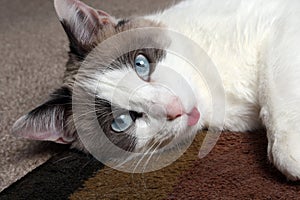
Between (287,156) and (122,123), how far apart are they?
44cm

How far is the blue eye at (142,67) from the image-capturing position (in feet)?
4.05

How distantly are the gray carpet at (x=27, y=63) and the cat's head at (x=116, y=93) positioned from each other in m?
0.10

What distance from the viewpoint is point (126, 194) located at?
3.53 feet

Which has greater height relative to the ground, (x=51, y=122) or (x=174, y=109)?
(x=174, y=109)

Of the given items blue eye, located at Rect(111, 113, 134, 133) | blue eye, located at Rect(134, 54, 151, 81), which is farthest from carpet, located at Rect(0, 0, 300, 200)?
blue eye, located at Rect(134, 54, 151, 81)

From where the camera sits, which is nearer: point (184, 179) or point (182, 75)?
point (184, 179)

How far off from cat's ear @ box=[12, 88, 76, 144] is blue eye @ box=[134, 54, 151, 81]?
23 centimetres

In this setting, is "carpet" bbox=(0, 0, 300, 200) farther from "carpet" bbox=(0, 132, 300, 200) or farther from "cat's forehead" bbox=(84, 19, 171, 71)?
"cat's forehead" bbox=(84, 19, 171, 71)

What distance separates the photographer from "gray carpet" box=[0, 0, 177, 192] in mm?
1340

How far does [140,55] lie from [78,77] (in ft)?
0.63

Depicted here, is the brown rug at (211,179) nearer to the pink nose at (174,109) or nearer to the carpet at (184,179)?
the carpet at (184,179)

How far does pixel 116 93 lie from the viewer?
1190 mm

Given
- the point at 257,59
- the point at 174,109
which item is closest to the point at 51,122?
the point at 174,109

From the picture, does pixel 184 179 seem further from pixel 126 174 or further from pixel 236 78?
pixel 236 78
